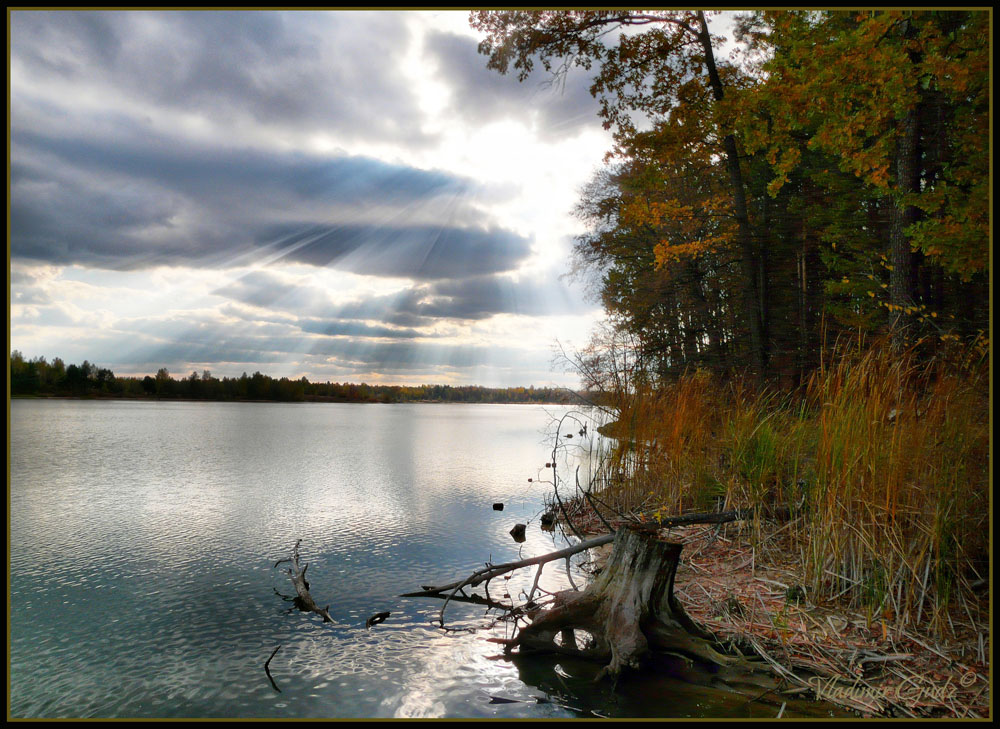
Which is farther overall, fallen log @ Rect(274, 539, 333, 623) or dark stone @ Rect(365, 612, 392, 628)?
fallen log @ Rect(274, 539, 333, 623)

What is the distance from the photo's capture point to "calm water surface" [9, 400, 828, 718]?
3.55 metres

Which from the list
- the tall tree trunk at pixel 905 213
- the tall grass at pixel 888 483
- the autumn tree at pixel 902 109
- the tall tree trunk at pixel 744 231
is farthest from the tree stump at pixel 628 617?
the tall tree trunk at pixel 744 231

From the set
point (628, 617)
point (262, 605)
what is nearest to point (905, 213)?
point (628, 617)

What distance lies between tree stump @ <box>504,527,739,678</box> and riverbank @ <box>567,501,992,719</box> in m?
0.32

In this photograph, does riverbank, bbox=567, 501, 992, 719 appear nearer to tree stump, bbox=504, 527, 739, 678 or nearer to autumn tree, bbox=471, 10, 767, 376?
tree stump, bbox=504, 527, 739, 678

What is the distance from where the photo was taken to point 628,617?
3812mm

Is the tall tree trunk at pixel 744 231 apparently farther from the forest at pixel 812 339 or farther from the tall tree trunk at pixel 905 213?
the tall tree trunk at pixel 905 213

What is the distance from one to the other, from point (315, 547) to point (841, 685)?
19.6 feet

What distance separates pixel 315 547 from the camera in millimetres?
7266

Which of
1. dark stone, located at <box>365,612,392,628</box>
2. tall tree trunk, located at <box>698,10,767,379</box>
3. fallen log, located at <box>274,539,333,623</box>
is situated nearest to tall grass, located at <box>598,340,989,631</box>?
dark stone, located at <box>365,612,392,628</box>

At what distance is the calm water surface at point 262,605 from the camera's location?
3.55m

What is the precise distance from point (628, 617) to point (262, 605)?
3452 mm

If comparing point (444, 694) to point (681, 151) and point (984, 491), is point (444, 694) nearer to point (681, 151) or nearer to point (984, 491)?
point (984, 491)

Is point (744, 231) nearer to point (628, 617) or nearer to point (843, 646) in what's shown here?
point (843, 646)
